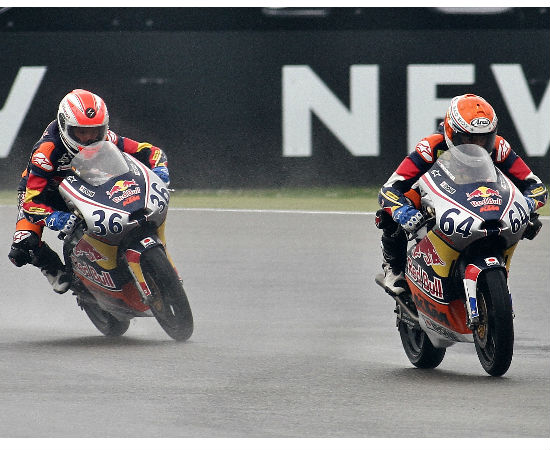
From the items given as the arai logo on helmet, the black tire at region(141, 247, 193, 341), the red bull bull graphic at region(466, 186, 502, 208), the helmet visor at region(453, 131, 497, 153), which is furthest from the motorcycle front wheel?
the black tire at region(141, 247, 193, 341)

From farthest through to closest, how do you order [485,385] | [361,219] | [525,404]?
[361,219] < [485,385] < [525,404]

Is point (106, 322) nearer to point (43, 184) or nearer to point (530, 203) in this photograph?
point (43, 184)

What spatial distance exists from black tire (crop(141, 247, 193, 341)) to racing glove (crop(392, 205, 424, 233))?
5.29 ft

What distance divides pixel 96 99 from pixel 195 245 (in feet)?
17.7

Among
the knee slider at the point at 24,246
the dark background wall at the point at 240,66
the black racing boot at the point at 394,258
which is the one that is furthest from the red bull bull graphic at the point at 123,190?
the dark background wall at the point at 240,66

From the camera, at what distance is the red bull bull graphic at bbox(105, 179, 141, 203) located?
8.74 metres

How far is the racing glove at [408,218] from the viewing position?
7590mm

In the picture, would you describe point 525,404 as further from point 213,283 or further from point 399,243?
point 213,283

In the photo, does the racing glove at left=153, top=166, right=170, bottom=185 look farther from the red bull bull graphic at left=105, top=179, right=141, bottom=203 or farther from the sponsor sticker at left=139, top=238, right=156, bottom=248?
the sponsor sticker at left=139, top=238, right=156, bottom=248

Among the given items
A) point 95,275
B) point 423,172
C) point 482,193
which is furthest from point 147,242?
point 482,193

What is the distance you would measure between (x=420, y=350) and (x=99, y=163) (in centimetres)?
239

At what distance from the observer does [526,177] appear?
7.98 meters

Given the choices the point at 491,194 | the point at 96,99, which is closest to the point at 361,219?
the point at 96,99

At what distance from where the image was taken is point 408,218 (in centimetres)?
760
